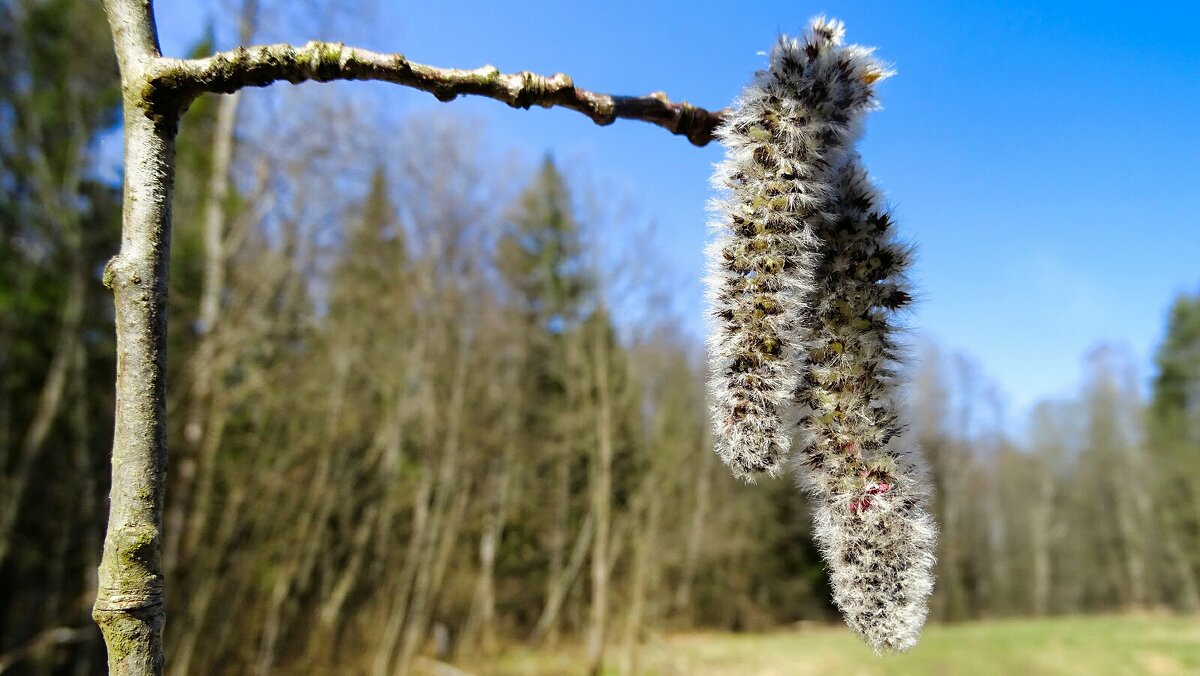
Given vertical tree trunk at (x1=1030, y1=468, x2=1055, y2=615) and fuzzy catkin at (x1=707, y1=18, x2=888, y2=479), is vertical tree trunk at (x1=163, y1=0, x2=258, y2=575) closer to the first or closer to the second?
fuzzy catkin at (x1=707, y1=18, x2=888, y2=479)

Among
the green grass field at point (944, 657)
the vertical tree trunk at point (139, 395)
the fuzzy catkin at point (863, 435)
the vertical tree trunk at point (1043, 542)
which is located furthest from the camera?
the vertical tree trunk at point (1043, 542)

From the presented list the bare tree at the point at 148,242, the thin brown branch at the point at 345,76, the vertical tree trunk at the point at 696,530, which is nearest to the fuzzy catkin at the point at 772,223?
the thin brown branch at the point at 345,76

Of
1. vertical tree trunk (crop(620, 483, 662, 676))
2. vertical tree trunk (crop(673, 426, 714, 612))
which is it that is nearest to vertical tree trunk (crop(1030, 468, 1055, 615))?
vertical tree trunk (crop(673, 426, 714, 612))

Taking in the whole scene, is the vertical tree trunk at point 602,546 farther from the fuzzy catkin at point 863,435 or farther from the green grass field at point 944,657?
the fuzzy catkin at point 863,435

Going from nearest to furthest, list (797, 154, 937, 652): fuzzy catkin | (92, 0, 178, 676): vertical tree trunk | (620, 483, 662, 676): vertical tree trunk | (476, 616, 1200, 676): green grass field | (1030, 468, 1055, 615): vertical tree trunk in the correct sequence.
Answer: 1. (92, 0, 178, 676): vertical tree trunk
2. (797, 154, 937, 652): fuzzy catkin
3. (620, 483, 662, 676): vertical tree trunk
4. (476, 616, 1200, 676): green grass field
5. (1030, 468, 1055, 615): vertical tree trunk

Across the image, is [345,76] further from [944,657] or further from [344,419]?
[944,657]

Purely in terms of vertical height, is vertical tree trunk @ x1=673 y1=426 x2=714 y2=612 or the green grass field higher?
vertical tree trunk @ x1=673 y1=426 x2=714 y2=612

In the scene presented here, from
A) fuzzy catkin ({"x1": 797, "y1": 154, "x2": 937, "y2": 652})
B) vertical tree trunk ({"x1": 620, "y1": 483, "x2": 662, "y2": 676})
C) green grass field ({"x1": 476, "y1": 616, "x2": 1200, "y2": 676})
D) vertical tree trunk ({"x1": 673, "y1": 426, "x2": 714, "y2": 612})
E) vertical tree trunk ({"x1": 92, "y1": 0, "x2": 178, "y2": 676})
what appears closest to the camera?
A: vertical tree trunk ({"x1": 92, "y1": 0, "x2": 178, "y2": 676})
